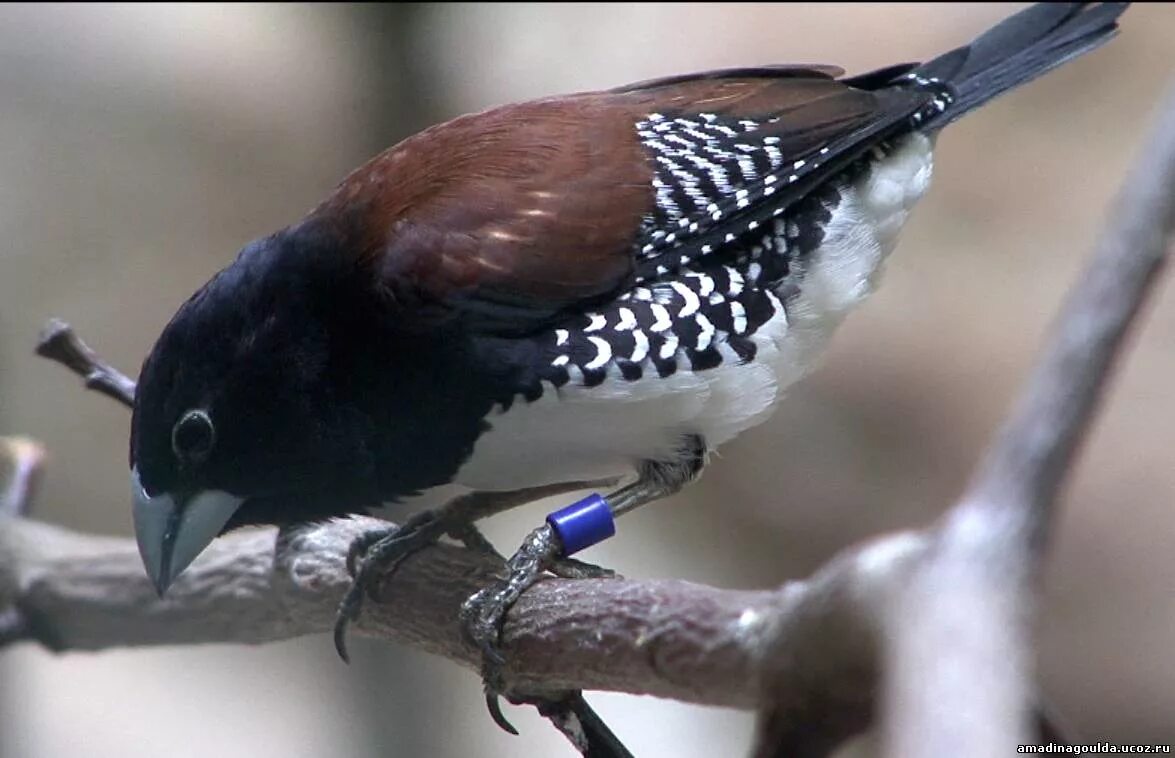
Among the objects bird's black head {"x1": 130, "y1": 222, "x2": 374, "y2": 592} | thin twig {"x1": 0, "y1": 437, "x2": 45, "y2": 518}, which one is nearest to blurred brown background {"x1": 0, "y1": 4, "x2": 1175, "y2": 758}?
thin twig {"x1": 0, "y1": 437, "x2": 45, "y2": 518}

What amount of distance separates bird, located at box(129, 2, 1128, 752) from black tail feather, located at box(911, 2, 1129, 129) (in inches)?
13.9

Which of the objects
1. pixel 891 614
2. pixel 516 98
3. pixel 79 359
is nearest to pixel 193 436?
pixel 79 359

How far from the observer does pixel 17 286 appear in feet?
11.1

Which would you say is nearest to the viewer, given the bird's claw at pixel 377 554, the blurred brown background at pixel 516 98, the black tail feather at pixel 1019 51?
the bird's claw at pixel 377 554

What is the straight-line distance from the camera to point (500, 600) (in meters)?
1.70

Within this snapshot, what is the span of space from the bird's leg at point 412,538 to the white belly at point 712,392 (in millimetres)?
163

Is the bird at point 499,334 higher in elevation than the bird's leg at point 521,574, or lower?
higher

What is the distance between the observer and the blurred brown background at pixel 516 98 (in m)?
3.01

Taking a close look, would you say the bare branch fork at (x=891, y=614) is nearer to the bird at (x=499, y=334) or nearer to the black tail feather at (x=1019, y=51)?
the bird at (x=499, y=334)

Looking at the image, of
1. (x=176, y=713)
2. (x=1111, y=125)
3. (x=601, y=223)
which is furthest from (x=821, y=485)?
(x=601, y=223)

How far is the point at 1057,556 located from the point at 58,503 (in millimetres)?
2628

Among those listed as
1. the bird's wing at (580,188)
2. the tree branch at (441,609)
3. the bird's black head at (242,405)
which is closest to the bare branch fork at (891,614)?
the tree branch at (441,609)

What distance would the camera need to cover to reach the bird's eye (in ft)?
5.57

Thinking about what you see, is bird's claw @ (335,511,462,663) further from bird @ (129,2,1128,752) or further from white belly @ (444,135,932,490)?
white belly @ (444,135,932,490)
